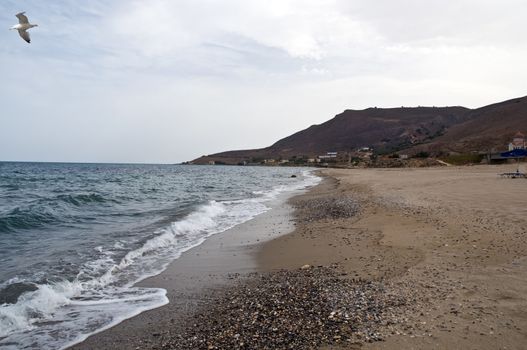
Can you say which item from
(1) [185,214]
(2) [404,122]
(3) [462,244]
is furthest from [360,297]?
(2) [404,122]

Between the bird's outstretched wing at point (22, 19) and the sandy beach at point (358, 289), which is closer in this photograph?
the sandy beach at point (358, 289)

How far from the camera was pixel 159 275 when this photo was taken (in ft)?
29.5

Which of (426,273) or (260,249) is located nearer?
(426,273)

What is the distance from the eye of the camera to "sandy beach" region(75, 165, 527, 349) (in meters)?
4.83

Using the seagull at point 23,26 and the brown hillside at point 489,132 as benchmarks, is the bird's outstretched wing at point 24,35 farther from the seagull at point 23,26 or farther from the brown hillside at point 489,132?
the brown hillside at point 489,132

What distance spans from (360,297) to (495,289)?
2.06 meters

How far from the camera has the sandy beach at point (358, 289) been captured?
190 inches

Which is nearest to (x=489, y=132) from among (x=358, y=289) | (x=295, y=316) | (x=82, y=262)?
(x=358, y=289)

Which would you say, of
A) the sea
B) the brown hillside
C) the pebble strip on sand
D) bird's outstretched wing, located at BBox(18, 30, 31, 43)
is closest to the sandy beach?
the pebble strip on sand

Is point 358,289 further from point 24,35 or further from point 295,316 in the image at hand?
point 24,35

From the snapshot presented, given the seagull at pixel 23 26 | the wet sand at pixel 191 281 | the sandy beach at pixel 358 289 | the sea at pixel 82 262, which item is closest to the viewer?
the sandy beach at pixel 358 289

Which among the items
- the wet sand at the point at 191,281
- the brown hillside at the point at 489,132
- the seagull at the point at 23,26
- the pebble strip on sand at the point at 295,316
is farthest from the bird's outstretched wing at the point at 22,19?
the brown hillside at the point at 489,132

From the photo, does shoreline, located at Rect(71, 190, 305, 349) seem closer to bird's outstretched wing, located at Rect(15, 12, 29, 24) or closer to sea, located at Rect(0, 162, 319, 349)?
sea, located at Rect(0, 162, 319, 349)

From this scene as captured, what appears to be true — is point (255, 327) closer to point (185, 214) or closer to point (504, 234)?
point (504, 234)
